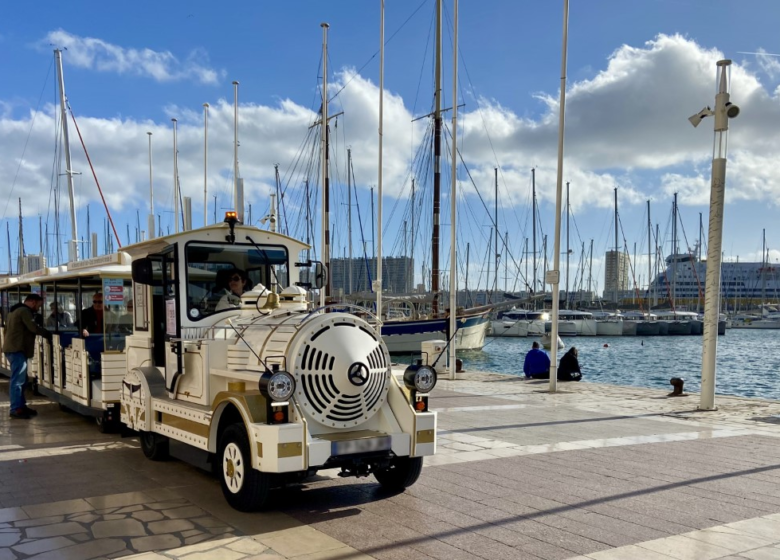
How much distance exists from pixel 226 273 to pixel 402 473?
3.18m

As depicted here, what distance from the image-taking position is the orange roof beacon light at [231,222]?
777cm

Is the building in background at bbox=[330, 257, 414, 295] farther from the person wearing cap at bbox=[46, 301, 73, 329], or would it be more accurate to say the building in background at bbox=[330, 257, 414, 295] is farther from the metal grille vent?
the metal grille vent

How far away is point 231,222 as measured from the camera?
7.83 metres

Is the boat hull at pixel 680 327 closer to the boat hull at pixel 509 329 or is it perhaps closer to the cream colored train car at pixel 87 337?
the boat hull at pixel 509 329

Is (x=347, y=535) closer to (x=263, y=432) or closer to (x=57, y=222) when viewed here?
(x=263, y=432)

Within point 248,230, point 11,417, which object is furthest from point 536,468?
point 11,417

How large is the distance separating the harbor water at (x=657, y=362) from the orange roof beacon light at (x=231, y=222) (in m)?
14.4

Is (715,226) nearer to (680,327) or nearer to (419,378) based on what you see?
(419,378)

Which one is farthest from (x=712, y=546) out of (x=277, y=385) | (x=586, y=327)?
(x=586, y=327)

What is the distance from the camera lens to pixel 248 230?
318 inches

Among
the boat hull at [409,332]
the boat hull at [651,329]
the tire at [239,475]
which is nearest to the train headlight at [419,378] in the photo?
the tire at [239,475]

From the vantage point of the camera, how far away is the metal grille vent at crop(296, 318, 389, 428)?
236 inches

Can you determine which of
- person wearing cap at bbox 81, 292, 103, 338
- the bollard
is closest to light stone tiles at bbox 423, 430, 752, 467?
the bollard

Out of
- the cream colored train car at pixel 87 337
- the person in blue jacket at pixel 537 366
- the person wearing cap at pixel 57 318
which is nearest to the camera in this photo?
the cream colored train car at pixel 87 337
